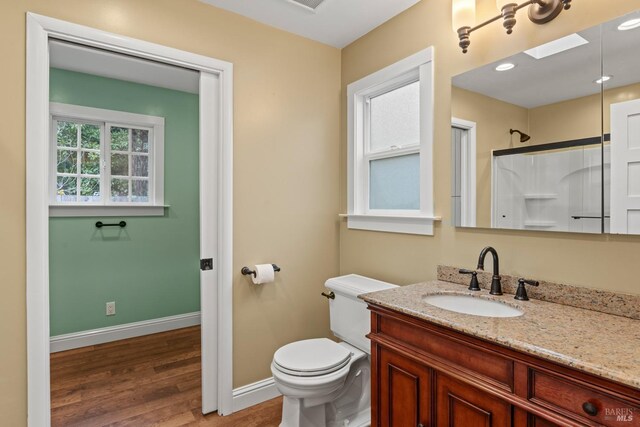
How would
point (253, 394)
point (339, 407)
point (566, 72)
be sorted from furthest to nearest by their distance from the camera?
point (253, 394), point (339, 407), point (566, 72)

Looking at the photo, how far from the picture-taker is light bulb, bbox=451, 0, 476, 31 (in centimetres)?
166

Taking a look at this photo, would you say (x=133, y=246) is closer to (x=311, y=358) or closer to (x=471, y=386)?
(x=311, y=358)

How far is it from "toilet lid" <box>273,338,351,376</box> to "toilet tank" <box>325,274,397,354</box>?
0.38ft

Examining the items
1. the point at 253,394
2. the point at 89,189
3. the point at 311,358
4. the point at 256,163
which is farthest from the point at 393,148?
the point at 89,189

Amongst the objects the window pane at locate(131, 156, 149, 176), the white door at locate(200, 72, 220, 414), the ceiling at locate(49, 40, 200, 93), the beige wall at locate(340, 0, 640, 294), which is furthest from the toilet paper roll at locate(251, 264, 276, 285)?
the window pane at locate(131, 156, 149, 176)

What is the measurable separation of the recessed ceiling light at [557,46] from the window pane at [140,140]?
10.5 feet

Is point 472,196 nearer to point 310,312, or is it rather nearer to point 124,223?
point 310,312

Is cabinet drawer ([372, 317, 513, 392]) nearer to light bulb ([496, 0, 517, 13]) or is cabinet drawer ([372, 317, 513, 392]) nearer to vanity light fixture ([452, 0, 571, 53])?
vanity light fixture ([452, 0, 571, 53])

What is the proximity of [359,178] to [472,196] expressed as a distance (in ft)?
2.91

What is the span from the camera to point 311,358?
179 cm

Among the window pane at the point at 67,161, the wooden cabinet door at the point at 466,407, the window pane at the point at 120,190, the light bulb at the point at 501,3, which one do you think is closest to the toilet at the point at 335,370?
the wooden cabinet door at the point at 466,407

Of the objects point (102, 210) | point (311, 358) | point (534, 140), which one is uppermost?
point (534, 140)

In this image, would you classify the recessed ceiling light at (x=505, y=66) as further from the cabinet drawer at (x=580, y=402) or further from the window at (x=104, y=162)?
the window at (x=104, y=162)

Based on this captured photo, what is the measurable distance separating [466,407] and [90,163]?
344 centimetres
